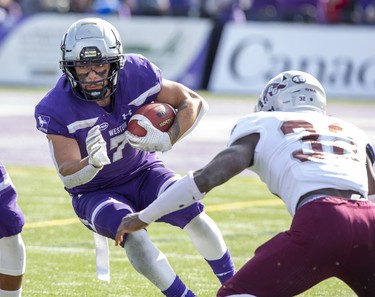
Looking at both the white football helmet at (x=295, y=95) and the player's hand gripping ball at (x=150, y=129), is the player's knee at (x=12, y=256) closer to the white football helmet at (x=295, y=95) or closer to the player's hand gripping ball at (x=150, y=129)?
the player's hand gripping ball at (x=150, y=129)

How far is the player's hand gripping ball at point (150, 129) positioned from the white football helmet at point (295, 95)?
0.82 m

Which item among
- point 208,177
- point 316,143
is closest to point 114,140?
point 208,177

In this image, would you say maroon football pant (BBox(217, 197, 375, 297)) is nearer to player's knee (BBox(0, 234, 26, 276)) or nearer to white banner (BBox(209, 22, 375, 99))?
player's knee (BBox(0, 234, 26, 276))

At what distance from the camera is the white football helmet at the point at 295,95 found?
4609mm

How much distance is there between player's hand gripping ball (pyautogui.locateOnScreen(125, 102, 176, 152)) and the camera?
5.29m

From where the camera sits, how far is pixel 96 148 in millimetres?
5008

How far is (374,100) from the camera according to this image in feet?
62.7

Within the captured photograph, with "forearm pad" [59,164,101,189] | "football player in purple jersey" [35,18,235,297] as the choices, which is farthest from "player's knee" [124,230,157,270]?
"forearm pad" [59,164,101,189]

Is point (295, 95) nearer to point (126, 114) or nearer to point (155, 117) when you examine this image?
point (155, 117)

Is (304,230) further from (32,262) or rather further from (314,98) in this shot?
(32,262)

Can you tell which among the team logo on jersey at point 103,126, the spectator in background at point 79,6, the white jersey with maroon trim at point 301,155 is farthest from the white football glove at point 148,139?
the spectator in background at point 79,6

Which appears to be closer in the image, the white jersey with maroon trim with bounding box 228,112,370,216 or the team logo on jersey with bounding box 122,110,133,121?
the white jersey with maroon trim with bounding box 228,112,370,216

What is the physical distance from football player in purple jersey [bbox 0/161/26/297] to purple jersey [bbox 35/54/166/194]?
1.32ft

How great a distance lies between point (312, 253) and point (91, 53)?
1.81 meters
